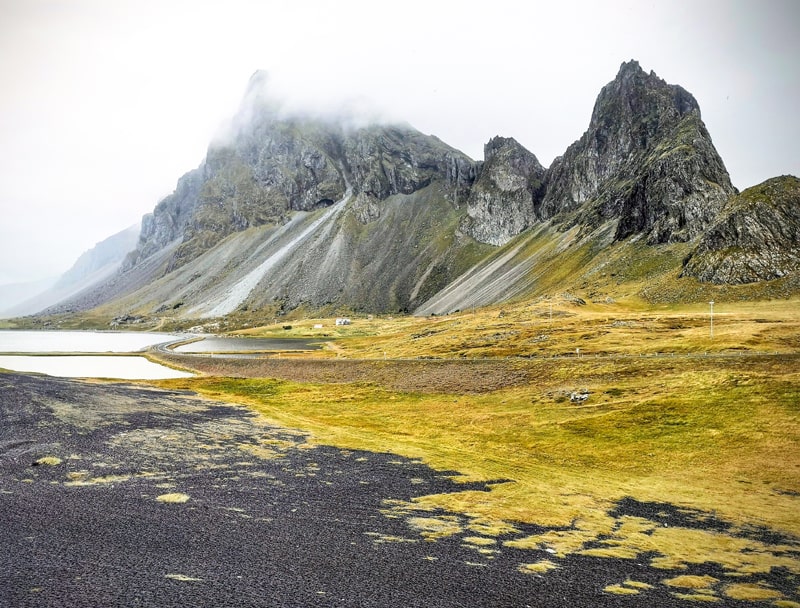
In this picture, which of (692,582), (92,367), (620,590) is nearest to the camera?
(620,590)

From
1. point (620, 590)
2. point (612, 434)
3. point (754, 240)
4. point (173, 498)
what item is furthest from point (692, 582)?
point (754, 240)

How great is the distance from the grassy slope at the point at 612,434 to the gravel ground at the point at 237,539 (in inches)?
102

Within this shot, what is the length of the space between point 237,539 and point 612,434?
33326mm

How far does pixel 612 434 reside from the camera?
4212 centimetres

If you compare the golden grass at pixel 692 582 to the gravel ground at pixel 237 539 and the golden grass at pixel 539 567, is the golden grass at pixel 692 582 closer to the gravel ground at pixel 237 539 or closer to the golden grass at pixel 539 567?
the gravel ground at pixel 237 539

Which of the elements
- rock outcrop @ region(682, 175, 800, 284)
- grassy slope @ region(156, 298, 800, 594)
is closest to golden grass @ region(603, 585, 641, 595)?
grassy slope @ region(156, 298, 800, 594)

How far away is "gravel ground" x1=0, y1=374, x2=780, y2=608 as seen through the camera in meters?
15.0

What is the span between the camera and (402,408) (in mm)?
58875

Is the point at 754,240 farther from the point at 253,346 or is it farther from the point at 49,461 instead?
the point at 49,461

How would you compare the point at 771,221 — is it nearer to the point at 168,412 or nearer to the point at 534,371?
the point at 534,371

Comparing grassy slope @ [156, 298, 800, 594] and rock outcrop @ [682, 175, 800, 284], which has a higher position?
rock outcrop @ [682, 175, 800, 284]

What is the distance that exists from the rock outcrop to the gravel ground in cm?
13925

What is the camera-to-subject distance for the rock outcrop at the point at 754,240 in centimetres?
13625

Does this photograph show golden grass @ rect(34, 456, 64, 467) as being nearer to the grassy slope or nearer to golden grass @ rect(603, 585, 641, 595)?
the grassy slope
